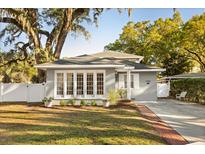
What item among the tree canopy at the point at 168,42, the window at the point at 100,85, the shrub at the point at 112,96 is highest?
the tree canopy at the point at 168,42

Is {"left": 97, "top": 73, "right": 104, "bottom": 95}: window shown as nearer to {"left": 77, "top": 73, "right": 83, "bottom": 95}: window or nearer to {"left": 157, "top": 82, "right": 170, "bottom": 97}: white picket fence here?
{"left": 77, "top": 73, "right": 83, "bottom": 95}: window

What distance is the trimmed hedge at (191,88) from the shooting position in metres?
13.6

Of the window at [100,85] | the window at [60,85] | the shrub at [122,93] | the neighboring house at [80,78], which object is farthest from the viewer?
the shrub at [122,93]

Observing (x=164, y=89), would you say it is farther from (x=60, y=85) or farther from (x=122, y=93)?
(x=60, y=85)

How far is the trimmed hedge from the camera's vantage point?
13570 millimetres

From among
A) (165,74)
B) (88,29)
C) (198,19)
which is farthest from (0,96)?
(198,19)

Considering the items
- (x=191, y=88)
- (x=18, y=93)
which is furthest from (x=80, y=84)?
(x=191, y=88)

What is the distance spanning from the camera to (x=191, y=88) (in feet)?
48.4

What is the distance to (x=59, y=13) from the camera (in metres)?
16.5

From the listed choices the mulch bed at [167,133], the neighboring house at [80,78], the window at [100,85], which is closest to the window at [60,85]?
the neighboring house at [80,78]

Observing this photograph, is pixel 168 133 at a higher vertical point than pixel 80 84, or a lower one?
lower

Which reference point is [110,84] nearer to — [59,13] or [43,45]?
[43,45]

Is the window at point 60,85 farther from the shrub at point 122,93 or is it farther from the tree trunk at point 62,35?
the shrub at point 122,93

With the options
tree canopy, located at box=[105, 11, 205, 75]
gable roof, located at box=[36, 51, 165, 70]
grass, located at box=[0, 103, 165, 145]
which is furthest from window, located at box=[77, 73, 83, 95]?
grass, located at box=[0, 103, 165, 145]
